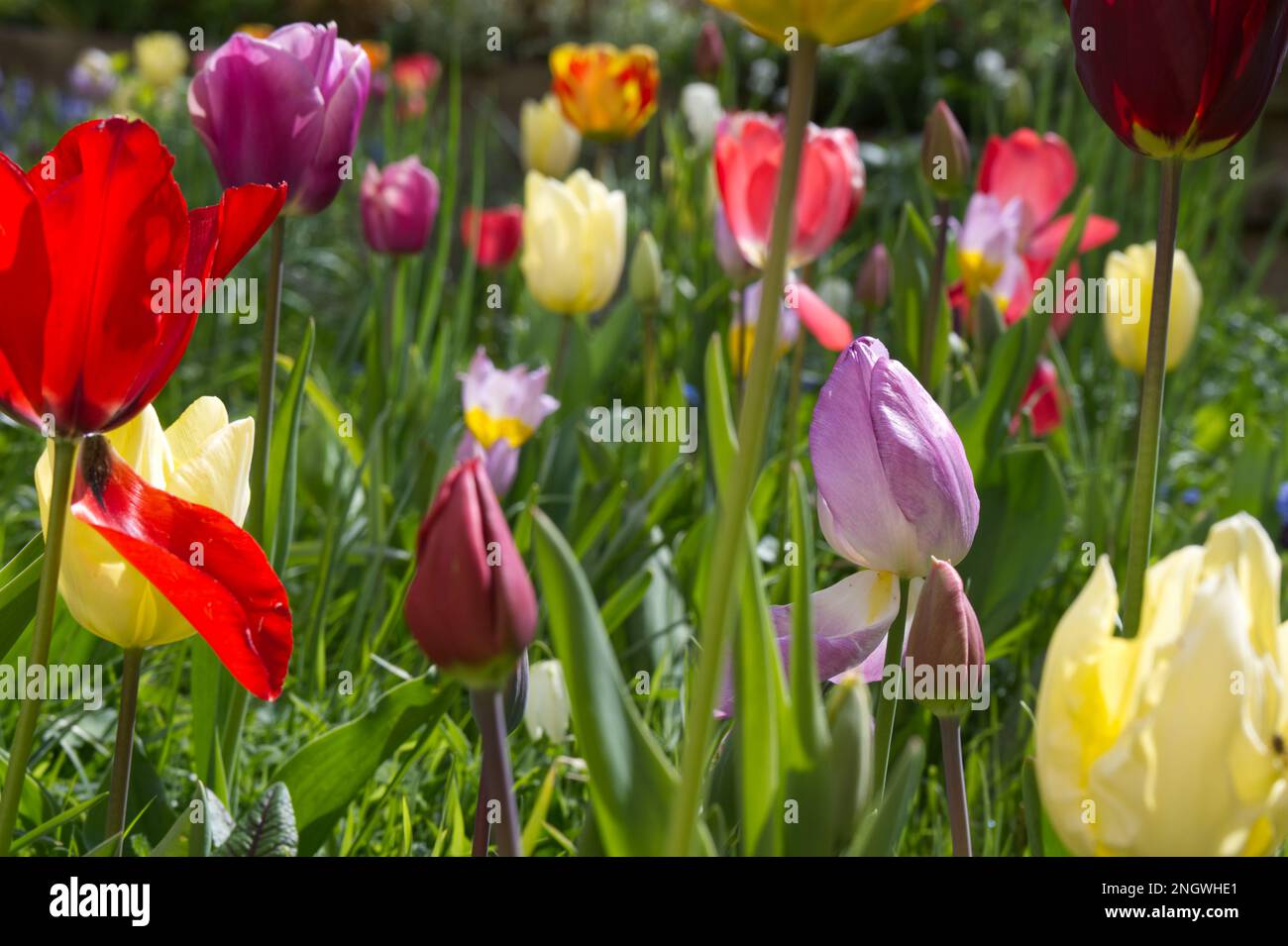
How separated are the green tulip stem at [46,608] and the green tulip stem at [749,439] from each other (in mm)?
306

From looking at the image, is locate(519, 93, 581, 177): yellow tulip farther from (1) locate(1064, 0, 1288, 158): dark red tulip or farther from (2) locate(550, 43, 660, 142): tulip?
(1) locate(1064, 0, 1288, 158): dark red tulip

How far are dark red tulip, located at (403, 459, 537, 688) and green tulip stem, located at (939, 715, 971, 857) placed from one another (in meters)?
0.24

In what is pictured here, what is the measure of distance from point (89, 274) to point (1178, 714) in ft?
1.64

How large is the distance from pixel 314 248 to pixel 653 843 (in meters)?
3.43

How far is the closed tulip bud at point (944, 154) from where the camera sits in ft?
4.55

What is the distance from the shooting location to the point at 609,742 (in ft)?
1.88

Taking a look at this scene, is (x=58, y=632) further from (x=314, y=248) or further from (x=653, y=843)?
(x=314, y=248)

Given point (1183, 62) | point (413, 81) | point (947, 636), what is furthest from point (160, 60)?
point (947, 636)

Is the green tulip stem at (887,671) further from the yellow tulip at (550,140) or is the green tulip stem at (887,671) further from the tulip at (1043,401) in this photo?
the yellow tulip at (550,140)

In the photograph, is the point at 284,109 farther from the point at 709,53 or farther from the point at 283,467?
the point at 709,53
